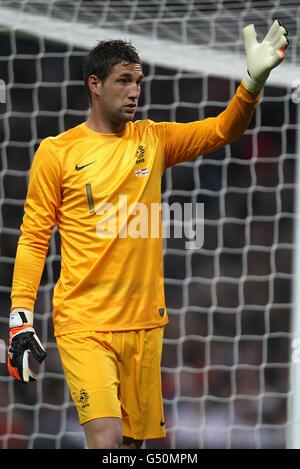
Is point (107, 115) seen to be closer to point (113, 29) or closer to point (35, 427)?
point (113, 29)

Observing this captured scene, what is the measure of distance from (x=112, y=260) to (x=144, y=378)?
43 cm

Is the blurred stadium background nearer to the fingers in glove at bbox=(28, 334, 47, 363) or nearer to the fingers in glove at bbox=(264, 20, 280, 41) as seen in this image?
the fingers in glove at bbox=(264, 20, 280, 41)

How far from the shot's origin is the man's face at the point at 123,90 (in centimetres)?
324

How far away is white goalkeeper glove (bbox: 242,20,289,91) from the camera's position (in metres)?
3.06

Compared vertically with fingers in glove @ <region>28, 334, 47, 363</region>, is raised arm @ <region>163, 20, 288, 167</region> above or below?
above

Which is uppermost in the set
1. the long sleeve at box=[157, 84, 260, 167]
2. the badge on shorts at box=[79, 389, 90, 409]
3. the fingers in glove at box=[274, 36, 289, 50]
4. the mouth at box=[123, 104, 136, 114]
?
the fingers in glove at box=[274, 36, 289, 50]

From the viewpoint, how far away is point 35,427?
5.90 meters

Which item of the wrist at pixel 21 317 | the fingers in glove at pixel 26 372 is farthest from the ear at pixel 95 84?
the fingers in glove at pixel 26 372

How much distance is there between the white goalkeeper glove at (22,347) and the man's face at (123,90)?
29.7 inches

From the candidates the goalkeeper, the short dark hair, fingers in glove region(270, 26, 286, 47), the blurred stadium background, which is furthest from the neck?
the blurred stadium background

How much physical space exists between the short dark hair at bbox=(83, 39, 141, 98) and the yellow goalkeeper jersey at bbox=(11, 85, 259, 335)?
23cm

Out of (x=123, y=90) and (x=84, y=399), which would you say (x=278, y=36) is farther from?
(x=84, y=399)

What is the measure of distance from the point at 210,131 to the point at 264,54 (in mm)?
354

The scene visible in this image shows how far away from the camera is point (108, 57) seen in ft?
10.8
